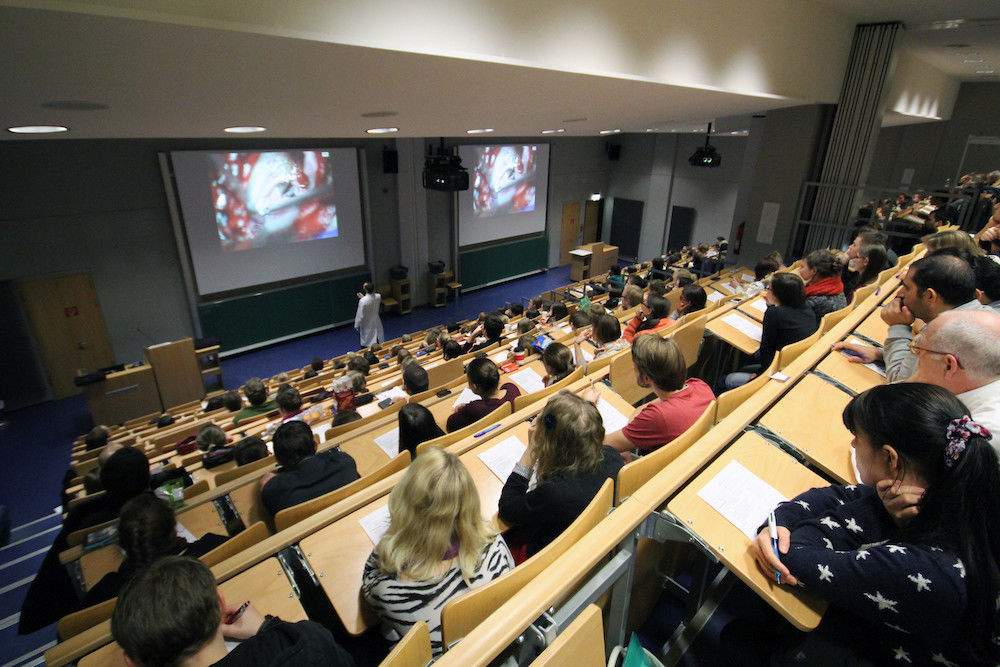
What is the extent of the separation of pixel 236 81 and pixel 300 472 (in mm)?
1919

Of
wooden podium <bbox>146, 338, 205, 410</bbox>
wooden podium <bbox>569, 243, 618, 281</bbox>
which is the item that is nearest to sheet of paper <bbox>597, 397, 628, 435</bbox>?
wooden podium <bbox>146, 338, 205, 410</bbox>

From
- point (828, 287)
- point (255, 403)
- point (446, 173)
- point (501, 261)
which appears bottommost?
point (255, 403)

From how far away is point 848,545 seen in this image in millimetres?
1359

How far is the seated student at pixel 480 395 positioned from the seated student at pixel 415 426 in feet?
1.04

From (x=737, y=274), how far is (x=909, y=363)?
5.33 meters

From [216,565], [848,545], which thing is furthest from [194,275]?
[848,545]

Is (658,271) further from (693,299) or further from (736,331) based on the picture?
(736,331)

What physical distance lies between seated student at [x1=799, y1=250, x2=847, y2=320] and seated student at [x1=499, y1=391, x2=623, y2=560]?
125 inches

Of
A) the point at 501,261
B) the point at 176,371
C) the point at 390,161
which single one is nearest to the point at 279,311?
the point at 176,371

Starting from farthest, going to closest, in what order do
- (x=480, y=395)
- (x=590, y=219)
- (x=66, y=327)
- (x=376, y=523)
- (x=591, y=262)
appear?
(x=590, y=219), (x=591, y=262), (x=66, y=327), (x=480, y=395), (x=376, y=523)

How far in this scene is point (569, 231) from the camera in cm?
1435

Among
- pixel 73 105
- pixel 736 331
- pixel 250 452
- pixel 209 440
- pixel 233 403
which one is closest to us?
pixel 73 105

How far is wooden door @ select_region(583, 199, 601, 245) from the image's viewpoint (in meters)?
14.7

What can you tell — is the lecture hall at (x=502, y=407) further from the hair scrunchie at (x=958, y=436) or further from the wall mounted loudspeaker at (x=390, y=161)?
the wall mounted loudspeaker at (x=390, y=161)
